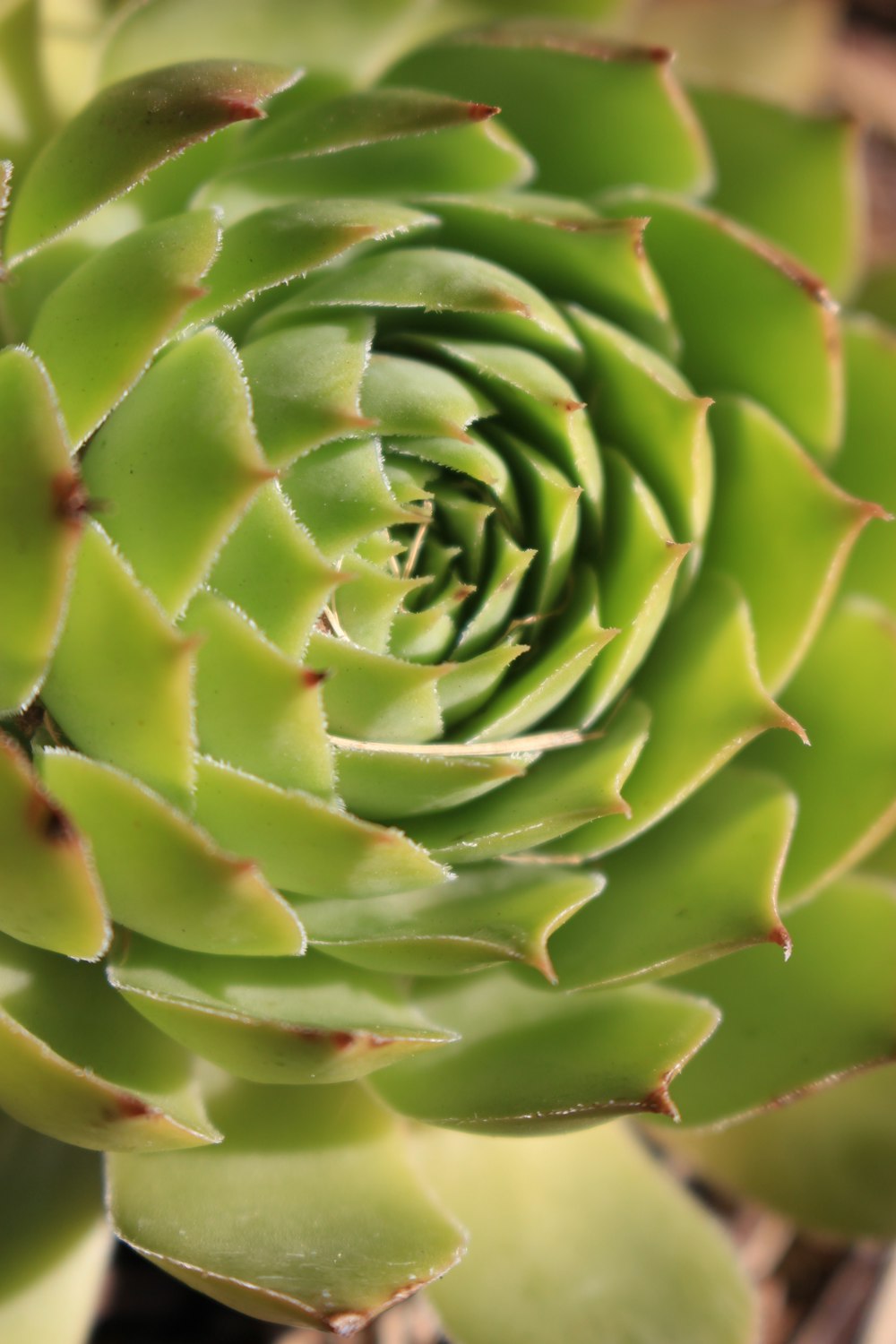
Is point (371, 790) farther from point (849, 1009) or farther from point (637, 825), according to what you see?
point (849, 1009)

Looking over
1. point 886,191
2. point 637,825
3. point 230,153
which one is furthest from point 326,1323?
point 886,191

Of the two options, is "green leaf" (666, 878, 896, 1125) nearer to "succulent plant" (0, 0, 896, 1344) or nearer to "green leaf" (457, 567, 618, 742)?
"succulent plant" (0, 0, 896, 1344)

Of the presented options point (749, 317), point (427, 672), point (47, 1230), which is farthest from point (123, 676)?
point (749, 317)

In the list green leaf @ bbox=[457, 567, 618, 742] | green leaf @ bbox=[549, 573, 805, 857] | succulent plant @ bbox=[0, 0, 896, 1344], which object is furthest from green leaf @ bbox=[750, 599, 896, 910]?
green leaf @ bbox=[457, 567, 618, 742]

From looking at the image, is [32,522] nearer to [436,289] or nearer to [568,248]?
[436,289]

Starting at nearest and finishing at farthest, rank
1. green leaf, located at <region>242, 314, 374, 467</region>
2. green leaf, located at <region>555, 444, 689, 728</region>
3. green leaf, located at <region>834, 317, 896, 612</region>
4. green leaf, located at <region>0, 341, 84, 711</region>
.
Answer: green leaf, located at <region>0, 341, 84, 711</region> → green leaf, located at <region>242, 314, 374, 467</region> → green leaf, located at <region>555, 444, 689, 728</region> → green leaf, located at <region>834, 317, 896, 612</region>
